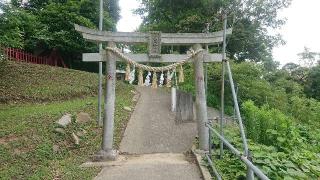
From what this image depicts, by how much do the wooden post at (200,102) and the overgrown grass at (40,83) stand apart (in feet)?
32.7

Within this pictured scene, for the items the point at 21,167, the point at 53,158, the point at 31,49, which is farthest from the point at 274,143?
the point at 31,49

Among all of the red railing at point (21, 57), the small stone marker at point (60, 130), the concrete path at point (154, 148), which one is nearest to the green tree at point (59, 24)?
the red railing at point (21, 57)

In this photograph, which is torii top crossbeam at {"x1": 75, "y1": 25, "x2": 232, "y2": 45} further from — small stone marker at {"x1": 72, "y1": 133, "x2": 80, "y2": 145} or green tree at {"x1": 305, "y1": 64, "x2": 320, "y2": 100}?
green tree at {"x1": 305, "y1": 64, "x2": 320, "y2": 100}

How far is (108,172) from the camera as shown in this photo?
8414 mm

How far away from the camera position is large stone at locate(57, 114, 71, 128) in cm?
1223

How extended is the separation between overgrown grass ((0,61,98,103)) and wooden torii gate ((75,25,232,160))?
28.8 feet

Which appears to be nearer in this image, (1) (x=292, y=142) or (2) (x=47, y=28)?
(1) (x=292, y=142)

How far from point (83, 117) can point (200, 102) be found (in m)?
5.21

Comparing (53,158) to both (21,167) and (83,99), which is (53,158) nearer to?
(21,167)

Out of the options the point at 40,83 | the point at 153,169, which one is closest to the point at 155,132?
the point at 153,169

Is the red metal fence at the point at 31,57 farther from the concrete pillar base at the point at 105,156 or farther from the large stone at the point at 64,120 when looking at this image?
the concrete pillar base at the point at 105,156

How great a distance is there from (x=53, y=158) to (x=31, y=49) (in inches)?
756

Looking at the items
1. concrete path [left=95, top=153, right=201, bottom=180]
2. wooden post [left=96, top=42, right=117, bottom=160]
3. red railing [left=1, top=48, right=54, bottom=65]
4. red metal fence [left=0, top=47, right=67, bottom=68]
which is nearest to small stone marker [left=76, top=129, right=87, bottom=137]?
wooden post [left=96, top=42, right=117, bottom=160]

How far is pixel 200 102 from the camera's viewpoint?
10.3 m
